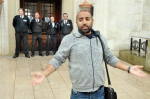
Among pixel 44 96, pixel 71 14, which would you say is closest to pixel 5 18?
pixel 71 14

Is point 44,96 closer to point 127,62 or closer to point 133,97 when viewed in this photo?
point 133,97

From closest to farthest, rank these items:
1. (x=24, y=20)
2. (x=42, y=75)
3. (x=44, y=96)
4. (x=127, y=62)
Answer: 1. (x=42, y=75)
2. (x=44, y=96)
3. (x=127, y=62)
4. (x=24, y=20)

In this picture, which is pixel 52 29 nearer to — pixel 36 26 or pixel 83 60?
pixel 36 26

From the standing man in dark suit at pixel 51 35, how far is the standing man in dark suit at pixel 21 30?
908 millimetres

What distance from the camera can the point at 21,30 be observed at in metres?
12.1

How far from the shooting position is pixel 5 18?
41.1 ft

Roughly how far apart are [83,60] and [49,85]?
14.7 ft

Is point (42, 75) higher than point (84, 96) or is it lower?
higher

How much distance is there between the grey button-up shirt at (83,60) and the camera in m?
3.21

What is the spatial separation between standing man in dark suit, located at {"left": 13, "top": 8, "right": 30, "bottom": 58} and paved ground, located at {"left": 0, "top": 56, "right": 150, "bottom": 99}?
2042 mm

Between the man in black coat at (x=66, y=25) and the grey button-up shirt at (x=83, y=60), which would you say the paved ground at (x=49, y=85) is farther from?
the grey button-up shirt at (x=83, y=60)

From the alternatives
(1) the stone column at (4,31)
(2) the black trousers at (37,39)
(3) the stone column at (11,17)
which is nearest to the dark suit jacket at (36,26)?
(2) the black trousers at (37,39)

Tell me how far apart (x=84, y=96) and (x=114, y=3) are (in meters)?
9.65

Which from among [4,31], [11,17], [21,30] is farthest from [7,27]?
[21,30]
